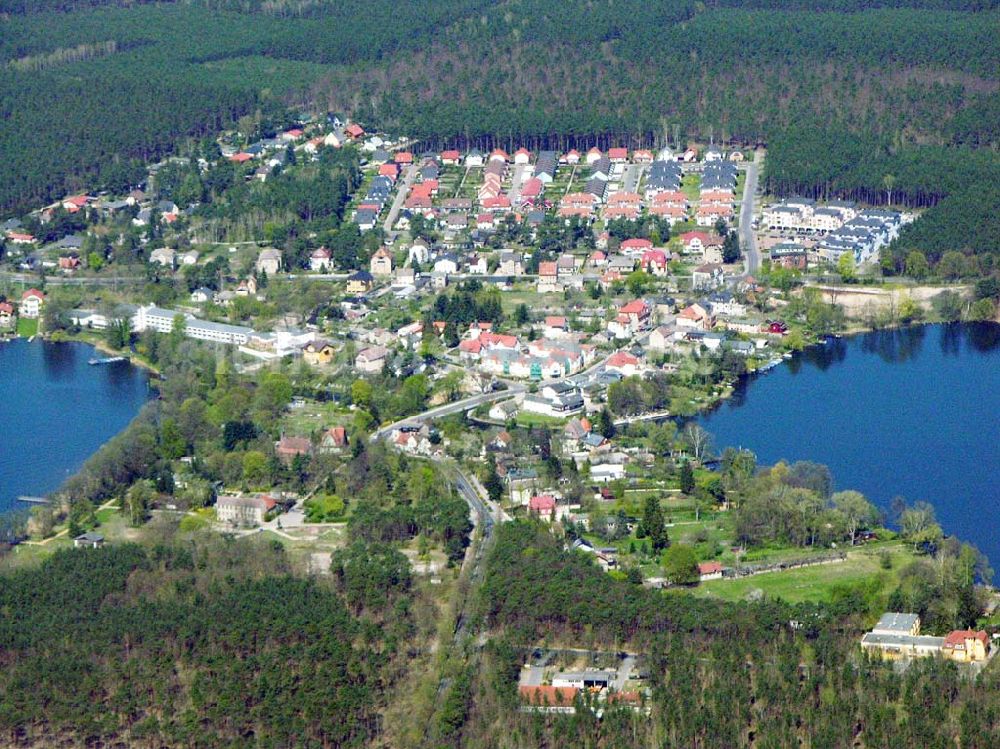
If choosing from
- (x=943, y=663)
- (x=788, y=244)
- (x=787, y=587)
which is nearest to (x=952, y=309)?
(x=788, y=244)

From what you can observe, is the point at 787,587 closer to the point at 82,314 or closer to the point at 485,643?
the point at 485,643

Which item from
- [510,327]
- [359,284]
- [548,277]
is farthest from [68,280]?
[510,327]

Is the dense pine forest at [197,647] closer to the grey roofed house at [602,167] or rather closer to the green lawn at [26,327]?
the green lawn at [26,327]

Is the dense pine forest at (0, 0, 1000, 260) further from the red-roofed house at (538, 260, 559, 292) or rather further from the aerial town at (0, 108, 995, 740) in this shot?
the red-roofed house at (538, 260, 559, 292)

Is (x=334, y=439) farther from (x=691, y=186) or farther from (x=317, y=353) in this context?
(x=691, y=186)

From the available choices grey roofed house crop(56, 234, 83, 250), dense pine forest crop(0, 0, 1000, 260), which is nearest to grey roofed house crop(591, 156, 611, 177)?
dense pine forest crop(0, 0, 1000, 260)

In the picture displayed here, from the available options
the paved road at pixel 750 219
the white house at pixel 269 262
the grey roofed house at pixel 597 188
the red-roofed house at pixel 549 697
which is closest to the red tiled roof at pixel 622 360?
the paved road at pixel 750 219
